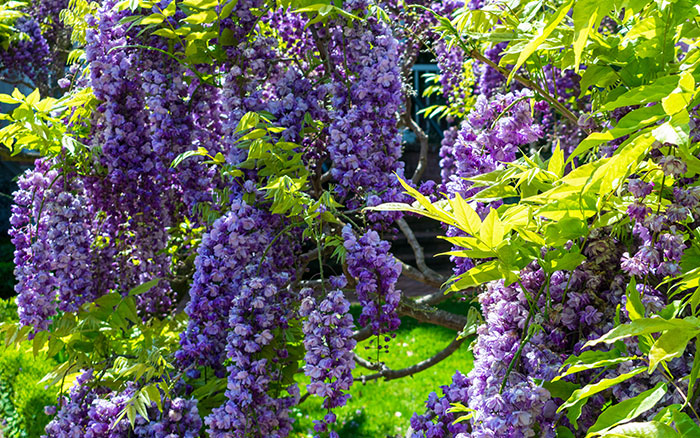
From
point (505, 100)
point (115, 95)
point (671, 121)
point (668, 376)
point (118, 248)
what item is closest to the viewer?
point (671, 121)

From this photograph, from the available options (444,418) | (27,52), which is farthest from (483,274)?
(27,52)

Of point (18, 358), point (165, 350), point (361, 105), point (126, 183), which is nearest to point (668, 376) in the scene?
point (361, 105)

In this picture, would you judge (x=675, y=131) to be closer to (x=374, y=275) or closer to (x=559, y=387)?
(x=559, y=387)

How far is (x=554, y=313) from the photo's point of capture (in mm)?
1489

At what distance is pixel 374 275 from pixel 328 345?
0.25 meters

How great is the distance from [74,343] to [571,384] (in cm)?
198

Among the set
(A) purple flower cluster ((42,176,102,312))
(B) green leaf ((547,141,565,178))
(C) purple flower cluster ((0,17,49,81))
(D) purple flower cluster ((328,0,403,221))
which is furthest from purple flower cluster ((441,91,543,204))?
(C) purple flower cluster ((0,17,49,81))

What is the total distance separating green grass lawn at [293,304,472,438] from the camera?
16.6 feet

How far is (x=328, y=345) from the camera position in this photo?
6.33 feet

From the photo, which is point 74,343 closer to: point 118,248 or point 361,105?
point 118,248

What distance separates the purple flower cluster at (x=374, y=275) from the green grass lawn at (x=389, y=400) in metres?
2.59

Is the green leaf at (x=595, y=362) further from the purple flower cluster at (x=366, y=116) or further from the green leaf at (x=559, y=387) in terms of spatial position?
the purple flower cluster at (x=366, y=116)

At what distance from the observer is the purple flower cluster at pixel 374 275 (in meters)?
1.96

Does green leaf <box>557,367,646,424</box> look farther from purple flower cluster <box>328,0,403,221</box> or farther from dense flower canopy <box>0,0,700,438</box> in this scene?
purple flower cluster <box>328,0,403,221</box>
